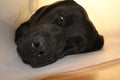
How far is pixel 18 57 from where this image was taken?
3.09 ft

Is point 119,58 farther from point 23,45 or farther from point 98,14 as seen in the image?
point 98,14

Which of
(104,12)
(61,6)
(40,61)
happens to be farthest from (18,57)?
(104,12)

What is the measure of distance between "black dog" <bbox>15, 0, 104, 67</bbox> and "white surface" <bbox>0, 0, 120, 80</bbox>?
3 cm

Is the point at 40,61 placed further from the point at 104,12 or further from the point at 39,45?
the point at 104,12

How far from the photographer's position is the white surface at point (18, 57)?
848 mm

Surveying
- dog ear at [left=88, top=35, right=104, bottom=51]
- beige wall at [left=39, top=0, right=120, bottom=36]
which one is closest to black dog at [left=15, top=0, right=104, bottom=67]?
dog ear at [left=88, top=35, right=104, bottom=51]

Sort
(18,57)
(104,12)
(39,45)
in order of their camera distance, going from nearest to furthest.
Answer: (39,45)
(18,57)
(104,12)

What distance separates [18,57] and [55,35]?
6.8 inches

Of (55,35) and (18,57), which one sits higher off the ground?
(55,35)

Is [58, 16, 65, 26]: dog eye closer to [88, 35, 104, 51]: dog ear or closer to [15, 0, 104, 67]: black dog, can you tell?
[15, 0, 104, 67]: black dog

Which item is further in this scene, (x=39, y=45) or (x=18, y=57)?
(x=18, y=57)

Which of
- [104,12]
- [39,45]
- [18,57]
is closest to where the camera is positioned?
[39,45]

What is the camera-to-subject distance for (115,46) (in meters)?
1.05

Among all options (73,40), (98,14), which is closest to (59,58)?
(73,40)
